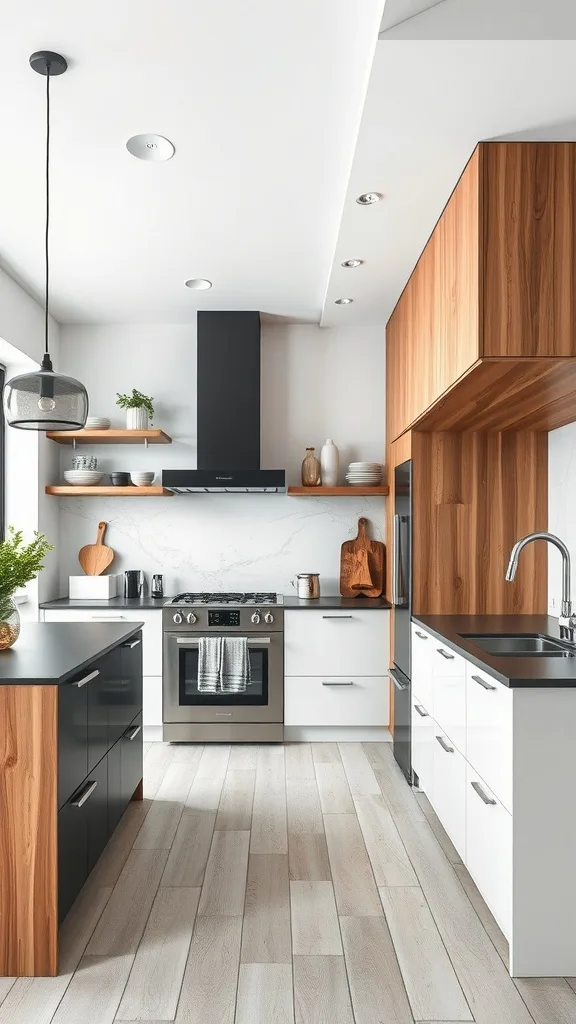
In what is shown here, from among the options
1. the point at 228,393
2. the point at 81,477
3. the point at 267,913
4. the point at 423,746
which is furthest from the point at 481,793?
the point at 81,477

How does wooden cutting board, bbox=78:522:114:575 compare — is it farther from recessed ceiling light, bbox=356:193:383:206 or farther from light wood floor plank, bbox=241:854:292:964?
recessed ceiling light, bbox=356:193:383:206

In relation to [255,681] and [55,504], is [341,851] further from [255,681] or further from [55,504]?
[55,504]

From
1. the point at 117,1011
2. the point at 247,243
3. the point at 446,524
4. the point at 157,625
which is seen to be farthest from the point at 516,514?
the point at 117,1011

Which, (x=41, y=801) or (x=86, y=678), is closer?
(x=41, y=801)

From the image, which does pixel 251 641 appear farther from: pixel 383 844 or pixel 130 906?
pixel 130 906

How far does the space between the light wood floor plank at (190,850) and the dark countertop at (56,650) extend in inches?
33.4

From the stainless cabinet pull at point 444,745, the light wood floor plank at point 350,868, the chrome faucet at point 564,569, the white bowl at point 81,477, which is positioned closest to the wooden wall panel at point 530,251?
the chrome faucet at point 564,569

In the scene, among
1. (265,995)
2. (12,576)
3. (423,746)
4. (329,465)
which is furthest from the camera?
(329,465)

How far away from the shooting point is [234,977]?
206 centimetres

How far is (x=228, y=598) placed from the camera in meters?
4.55

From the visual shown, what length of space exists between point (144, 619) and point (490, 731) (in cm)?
263

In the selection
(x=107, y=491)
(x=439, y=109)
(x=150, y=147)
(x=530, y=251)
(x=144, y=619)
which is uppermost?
(x=150, y=147)

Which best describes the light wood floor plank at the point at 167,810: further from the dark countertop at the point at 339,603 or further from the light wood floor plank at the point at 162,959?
the dark countertop at the point at 339,603

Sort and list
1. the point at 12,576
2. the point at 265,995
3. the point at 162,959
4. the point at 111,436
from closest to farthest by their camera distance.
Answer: the point at 265,995, the point at 162,959, the point at 12,576, the point at 111,436
